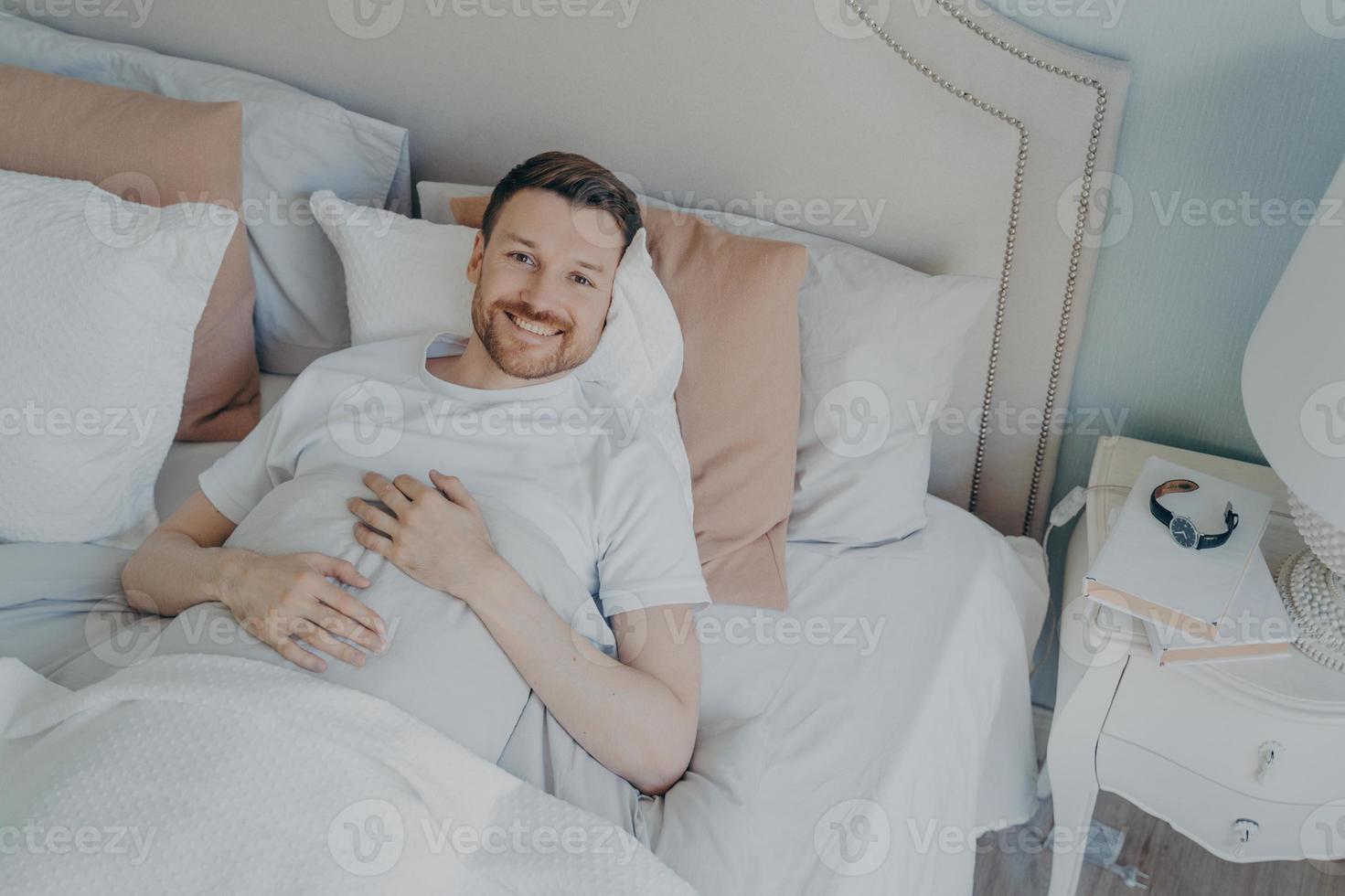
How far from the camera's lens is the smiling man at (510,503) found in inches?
43.5

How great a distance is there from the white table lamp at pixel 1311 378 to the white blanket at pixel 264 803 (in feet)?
2.44

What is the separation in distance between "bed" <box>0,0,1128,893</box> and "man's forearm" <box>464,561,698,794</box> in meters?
0.05

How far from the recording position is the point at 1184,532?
1.26 meters

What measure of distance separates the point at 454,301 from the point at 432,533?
1.52ft

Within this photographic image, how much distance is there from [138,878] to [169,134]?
3.61 feet

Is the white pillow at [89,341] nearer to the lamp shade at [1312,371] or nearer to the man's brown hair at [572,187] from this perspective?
the man's brown hair at [572,187]

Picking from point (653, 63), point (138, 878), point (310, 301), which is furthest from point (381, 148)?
point (138, 878)

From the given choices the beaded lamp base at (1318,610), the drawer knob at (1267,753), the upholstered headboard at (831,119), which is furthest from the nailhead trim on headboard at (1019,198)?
the drawer knob at (1267,753)

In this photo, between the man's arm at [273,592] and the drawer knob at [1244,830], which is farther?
the drawer knob at [1244,830]

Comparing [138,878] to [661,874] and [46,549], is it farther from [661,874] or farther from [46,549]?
[46,549]

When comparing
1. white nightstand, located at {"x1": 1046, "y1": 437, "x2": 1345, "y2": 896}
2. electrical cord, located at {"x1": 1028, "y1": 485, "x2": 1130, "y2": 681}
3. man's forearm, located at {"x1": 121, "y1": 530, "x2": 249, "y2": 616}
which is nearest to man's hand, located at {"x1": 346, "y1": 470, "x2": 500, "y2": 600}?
man's forearm, located at {"x1": 121, "y1": 530, "x2": 249, "y2": 616}

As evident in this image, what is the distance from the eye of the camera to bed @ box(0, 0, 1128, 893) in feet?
3.86
